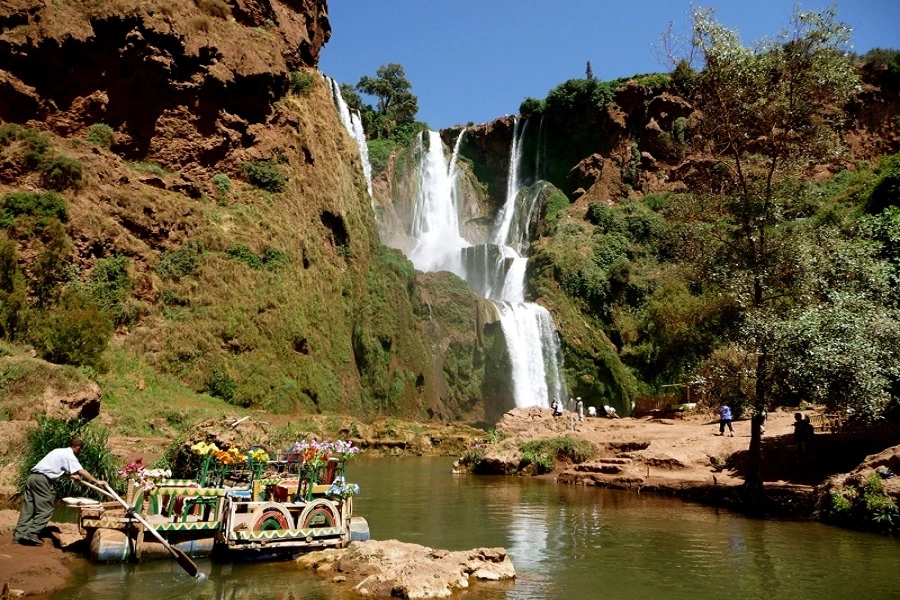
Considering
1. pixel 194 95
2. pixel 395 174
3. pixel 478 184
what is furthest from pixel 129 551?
pixel 478 184

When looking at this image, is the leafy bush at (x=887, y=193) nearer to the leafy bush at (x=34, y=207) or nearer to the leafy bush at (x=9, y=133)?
the leafy bush at (x=34, y=207)

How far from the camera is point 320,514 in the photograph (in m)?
10.9

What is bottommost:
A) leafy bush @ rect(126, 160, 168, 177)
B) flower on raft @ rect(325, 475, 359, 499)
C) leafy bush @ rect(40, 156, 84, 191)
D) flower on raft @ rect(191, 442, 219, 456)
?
flower on raft @ rect(325, 475, 359, 499)

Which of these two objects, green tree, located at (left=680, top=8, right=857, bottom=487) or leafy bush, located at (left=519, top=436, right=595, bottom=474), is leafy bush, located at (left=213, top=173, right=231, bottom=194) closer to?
leafy bush, located at (left=519, top=436, right=595, bottom=474)

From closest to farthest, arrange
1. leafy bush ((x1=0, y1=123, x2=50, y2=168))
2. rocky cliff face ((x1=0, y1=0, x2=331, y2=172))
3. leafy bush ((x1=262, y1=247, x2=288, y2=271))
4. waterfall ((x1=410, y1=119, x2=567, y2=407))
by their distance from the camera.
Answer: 1. leafy bush ((x1=0, y1=123, x2=50, y2=168))
2. rocky cliff face ((x1=0, y1=0, x2=331, y2=172))
3. leafy bush ((x1=262, y1=247, x2=288, y2=271))
4. waterfall ((x1=410, y1=119, x2=567, y2=407))

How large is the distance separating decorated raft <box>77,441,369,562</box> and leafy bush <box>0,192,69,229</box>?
63.9ft

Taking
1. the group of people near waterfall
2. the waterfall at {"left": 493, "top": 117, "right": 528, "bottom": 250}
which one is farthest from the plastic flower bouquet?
the waterfall at {"left": 493, "top": 117, "right": 528, "bottom": 250}

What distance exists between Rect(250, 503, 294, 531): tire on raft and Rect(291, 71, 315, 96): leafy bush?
3690cm

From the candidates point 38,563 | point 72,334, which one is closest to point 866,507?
point 38,563

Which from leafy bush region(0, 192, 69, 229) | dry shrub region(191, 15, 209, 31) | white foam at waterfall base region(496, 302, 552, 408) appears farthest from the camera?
white foam at waterfall base region(496, 302, 552, 408)

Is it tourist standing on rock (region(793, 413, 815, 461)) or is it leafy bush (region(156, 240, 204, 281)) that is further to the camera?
leafy bush (region(156, 240, 204, 281))

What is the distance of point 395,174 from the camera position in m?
66.4

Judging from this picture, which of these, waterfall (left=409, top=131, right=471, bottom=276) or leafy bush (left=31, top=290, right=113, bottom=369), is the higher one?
waterfall (left=409, top=131, right=471, bottom=276)

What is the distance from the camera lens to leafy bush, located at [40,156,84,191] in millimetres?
27578
